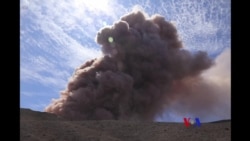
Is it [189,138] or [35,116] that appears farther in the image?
[35,116]

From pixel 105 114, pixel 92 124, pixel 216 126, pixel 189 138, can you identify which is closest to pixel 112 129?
pixel 92 124

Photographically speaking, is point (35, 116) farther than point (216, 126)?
Yes

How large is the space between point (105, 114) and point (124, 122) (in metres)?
20.5

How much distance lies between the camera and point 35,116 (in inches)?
987
